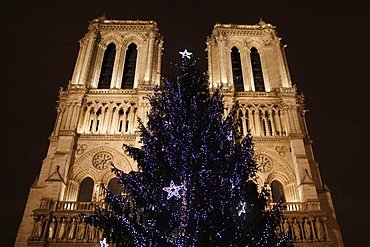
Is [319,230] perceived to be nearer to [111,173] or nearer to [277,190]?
[277,190]

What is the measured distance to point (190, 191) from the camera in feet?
33.8

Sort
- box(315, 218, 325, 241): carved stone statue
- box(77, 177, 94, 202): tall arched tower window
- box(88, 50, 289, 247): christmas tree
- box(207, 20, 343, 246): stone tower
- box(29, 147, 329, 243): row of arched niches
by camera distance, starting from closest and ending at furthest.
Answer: box(88, 50, 289, 247): christmas tree < box(315, 218, 325, 241): carved stone statue < box(29, 147, 329, 243): row of arched niches < box(207, 20, 343, 246): stone tower < box(77, 177, 94, 202): tall arched tower window

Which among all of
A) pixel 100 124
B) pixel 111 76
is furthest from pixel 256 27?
pixel 100 124

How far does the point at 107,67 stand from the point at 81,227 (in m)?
12.3

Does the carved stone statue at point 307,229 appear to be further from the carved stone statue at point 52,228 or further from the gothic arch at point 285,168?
the carved stone statue at point 52,228

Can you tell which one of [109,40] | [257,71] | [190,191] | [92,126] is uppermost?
[109,40]

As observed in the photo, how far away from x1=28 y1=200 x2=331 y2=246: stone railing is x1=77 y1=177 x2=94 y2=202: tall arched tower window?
1.78 metres

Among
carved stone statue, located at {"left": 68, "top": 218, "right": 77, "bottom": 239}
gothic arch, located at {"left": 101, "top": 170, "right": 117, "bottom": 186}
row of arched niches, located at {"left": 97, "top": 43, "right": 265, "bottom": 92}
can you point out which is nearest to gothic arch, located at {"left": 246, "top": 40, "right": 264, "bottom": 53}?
row of arched niches, located at {"left": 97, "top": 43, "right": 265, "bottom": 92}

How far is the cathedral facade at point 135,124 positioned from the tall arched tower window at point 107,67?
0.07 meters

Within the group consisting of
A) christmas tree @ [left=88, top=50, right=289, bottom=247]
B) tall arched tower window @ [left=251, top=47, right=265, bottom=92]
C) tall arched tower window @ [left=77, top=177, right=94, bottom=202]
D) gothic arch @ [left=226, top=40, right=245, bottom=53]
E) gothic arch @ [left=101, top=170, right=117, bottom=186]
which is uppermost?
gothic arch @ [left=226, top=40, right=245, bottom=53]

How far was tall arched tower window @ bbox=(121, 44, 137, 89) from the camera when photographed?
23.8 metres

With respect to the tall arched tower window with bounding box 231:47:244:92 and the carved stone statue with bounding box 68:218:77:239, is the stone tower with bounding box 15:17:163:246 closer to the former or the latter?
the carved stone statue with bounding box 68:218:77:239

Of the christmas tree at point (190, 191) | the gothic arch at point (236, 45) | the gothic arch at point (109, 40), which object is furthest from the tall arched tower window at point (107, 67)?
the christmas tree at point (190, 191)

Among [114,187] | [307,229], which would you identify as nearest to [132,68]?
[114,187]
